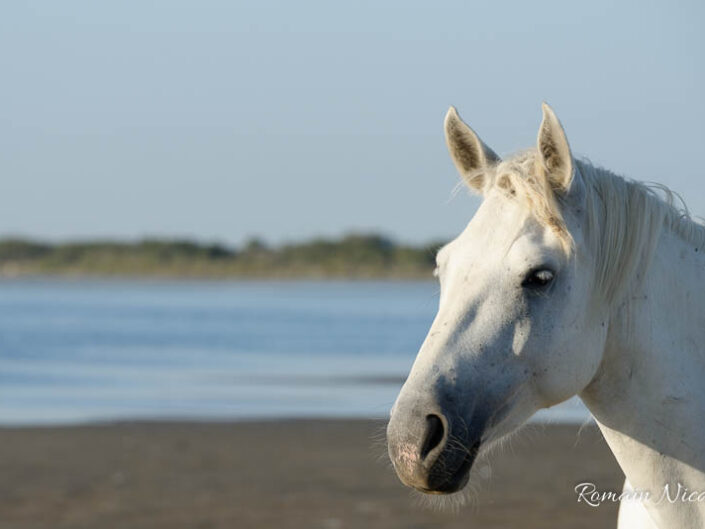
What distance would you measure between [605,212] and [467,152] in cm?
45

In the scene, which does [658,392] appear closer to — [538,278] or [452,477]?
[538,278]

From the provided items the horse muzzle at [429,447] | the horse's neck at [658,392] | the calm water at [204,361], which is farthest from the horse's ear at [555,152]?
the calm water at [204,361]

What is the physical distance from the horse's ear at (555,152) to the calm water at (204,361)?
796 millimetres

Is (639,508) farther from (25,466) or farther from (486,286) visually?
(25,466)

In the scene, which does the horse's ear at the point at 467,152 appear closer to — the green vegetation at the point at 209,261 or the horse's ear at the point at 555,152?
the horse's ear at the point at 555,152

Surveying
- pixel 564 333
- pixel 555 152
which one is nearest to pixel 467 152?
pixel 555 152

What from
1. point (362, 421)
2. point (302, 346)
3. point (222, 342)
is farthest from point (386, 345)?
point (362, 421)

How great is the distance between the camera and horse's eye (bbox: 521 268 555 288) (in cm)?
276

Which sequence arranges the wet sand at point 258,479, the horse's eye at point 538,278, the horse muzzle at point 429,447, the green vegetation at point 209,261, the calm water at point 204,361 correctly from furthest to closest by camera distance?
the green vegetation at point 209,261 < the calm water at point 204,361 < the wet sand at point 258,479 < the horse's eye at point 538,278 < the horse muzzle at point 429,447

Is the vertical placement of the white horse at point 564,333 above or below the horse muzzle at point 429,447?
above

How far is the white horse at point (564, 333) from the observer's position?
271 cm

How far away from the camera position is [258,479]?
34.3 feet

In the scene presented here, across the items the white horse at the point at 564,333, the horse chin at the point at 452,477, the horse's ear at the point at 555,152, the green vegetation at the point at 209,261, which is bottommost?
the green vegetation at the point at 209,261

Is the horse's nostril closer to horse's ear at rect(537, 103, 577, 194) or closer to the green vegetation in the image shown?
horse's ear at rect(537, 103, 577, 194)
